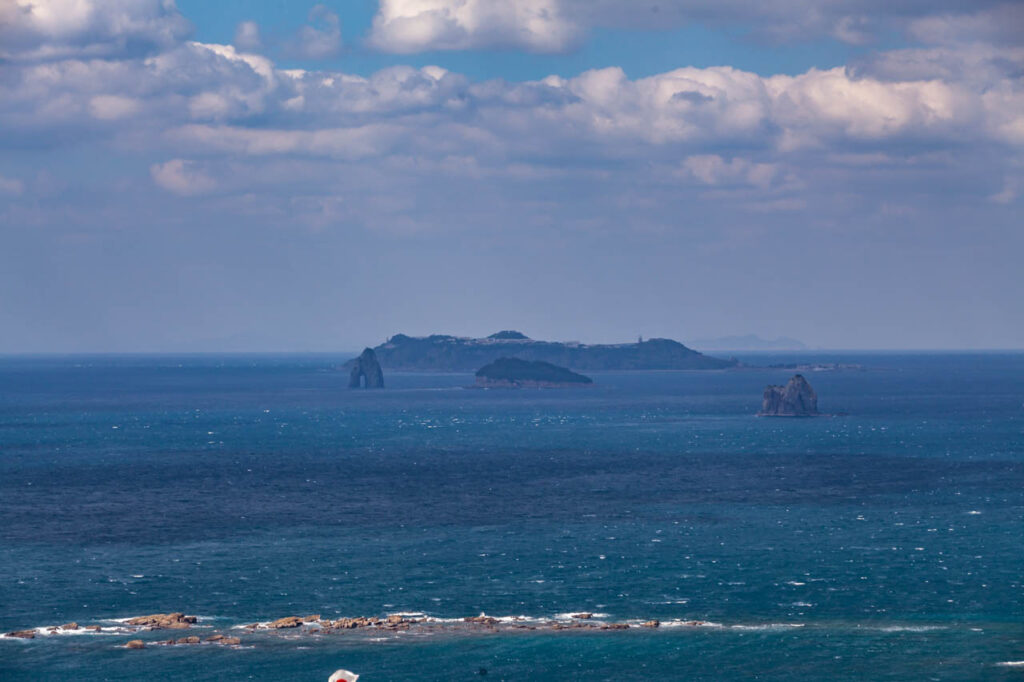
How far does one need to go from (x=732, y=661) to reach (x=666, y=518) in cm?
5521

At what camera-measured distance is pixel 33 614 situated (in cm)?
8531

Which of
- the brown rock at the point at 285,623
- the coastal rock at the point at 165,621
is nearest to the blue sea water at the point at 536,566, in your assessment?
the coastal rock at the point at 165,621

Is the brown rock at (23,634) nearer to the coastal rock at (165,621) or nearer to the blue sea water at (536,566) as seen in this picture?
the blue sea water at (536,566)

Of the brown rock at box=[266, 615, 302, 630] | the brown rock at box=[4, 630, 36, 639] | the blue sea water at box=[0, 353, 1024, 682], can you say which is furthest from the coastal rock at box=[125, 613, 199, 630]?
the brown rock at box=[4, 630, 36, 639]

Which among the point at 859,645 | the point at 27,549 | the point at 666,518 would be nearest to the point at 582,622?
the point at 859,645

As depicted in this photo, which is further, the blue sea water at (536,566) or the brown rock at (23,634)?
the brown rock at (23,634)

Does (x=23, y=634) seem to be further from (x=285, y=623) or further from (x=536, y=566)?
(x=536, y=566)

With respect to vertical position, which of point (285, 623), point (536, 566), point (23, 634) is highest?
point (536, 566)

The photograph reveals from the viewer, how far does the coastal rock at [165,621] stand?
81.2 metres

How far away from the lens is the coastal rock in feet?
267

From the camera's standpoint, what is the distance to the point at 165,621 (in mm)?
81938

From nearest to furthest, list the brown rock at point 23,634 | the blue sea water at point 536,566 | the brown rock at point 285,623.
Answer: the blue sea water at point 536,566 < the brown rock at point 23,634 < the brown rock at point 285,623

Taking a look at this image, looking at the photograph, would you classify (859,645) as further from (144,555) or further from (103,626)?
(144,555)

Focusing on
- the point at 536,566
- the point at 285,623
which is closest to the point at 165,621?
the point at 285,623
